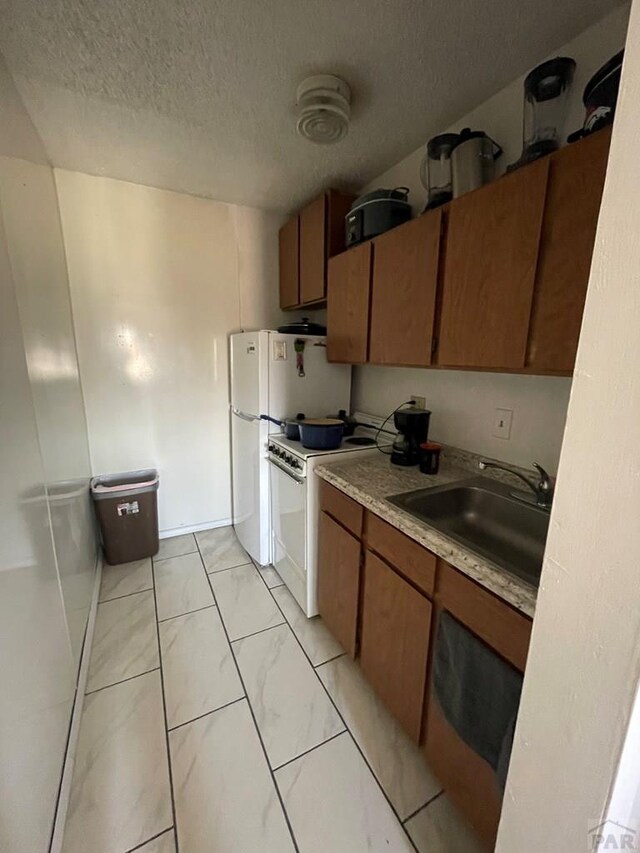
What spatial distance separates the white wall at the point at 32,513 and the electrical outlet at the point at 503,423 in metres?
1.72

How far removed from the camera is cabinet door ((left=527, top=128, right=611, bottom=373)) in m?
0.88

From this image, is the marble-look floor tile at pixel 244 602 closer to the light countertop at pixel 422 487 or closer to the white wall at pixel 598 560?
the light countertop at pixel 422 487

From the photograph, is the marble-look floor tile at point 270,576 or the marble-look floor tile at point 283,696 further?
the marble-look floor tile at point 270,576

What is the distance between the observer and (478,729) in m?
0.89

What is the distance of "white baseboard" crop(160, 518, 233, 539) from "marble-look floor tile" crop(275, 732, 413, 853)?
1.84m

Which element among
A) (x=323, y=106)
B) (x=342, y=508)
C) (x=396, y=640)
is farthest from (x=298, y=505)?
(x=323, y=106)

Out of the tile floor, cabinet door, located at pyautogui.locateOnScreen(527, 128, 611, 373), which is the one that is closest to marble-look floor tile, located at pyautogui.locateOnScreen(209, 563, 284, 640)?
the tile floor

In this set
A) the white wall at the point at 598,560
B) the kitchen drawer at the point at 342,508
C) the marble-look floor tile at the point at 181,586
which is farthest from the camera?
the marble-look floor tile at the point at 181,586

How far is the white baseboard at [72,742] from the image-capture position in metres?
0.98

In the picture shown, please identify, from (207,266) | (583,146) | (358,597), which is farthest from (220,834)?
(207,266)

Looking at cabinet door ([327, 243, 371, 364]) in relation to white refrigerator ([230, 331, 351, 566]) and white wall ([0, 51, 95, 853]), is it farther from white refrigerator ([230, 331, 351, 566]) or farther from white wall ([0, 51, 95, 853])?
white wall ([0, 51, 95, 853])

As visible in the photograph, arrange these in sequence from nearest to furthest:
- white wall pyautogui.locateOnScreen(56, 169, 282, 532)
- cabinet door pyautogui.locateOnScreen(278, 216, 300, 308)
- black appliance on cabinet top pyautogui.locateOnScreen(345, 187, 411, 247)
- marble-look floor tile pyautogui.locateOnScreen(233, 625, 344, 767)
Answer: marble-look floor tile pyautogui.locateOnScreen(233, 625, 344, 767) → black appliance on cabinet top pyautogui.locateOnScreen(345, 187, 411, 247) → white wall pyautogui.locateOnScreen(56, 169, 282, 532) → cabinet door pyautogui.locateOnScreen(278, 216, 300, 308)

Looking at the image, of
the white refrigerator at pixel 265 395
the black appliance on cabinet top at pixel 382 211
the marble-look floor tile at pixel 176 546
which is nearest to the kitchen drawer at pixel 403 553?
the white refrigerator at pixel 265 395

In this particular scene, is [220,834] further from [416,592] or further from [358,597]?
[416,592]
